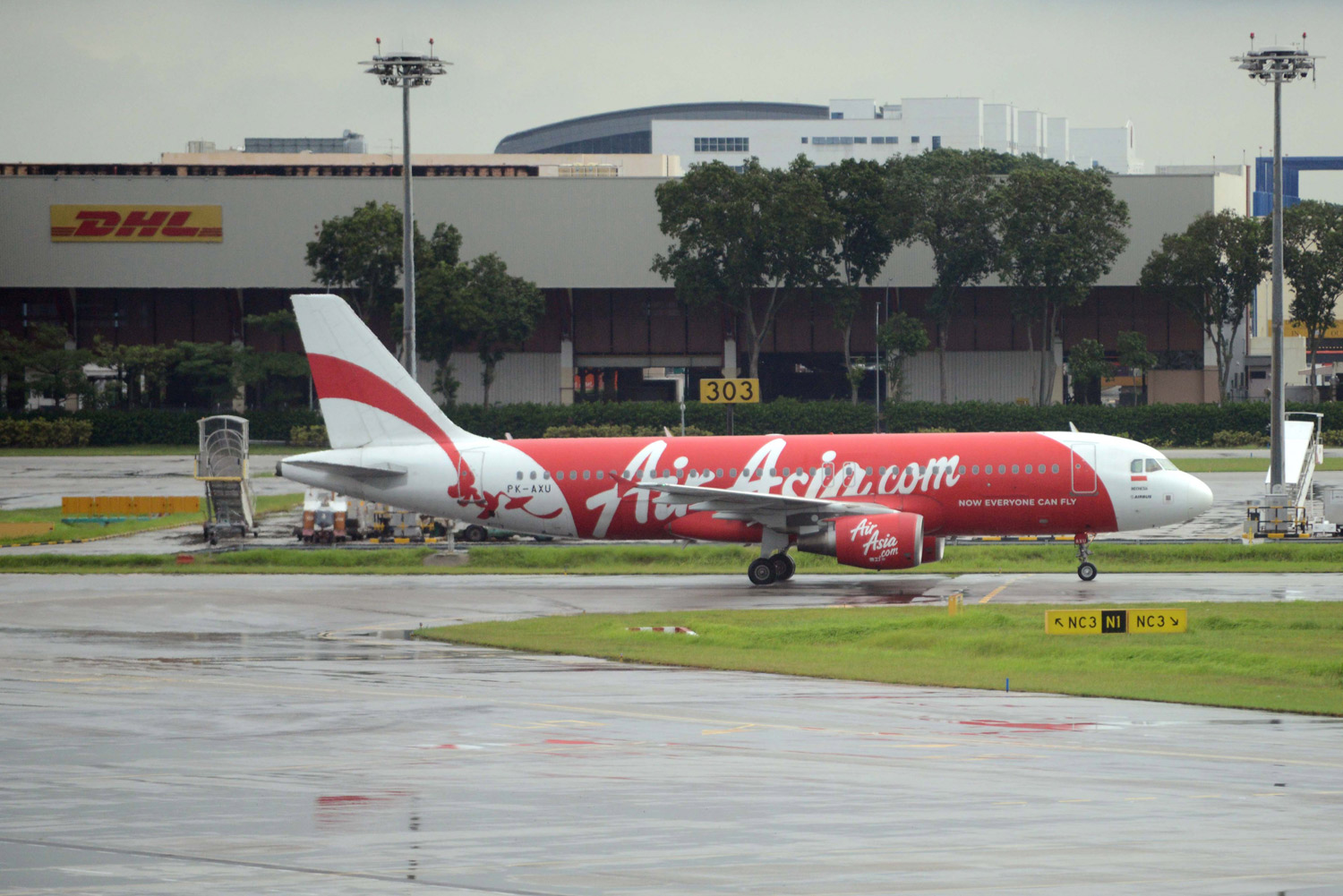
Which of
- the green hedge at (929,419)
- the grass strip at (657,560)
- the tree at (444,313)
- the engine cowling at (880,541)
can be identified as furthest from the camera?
the tree at (444,313)

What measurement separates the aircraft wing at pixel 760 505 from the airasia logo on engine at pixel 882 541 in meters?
0.84

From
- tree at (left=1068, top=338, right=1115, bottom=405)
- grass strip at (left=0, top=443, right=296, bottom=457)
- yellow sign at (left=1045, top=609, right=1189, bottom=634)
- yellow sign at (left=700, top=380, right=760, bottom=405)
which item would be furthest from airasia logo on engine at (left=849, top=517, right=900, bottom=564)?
tree at (left=1068, top=338, right=1115, bottom=405)

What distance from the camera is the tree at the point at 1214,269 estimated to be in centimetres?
9538

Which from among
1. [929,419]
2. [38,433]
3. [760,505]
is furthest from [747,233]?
[760,505]

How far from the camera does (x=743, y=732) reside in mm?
19219

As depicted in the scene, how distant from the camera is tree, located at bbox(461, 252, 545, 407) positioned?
9544cm

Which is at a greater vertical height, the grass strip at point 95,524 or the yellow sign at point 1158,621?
the yellow sign at point 1158,621

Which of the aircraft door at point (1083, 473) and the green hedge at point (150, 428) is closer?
the aircraft door at point (1083, 473)

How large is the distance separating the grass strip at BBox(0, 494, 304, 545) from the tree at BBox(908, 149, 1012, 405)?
49.2m

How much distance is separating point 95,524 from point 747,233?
49.3 m

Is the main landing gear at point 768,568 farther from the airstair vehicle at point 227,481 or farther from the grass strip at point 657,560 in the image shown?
the airstair vehicle at point 227,481

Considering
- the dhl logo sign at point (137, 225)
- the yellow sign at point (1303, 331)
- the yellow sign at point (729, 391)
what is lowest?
the yellow sign at point (729, 391)

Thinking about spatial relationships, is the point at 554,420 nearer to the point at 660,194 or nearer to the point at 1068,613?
the point at 660,194

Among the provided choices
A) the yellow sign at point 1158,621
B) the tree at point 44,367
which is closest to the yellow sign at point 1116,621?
the yellow sign at point 1158,621
